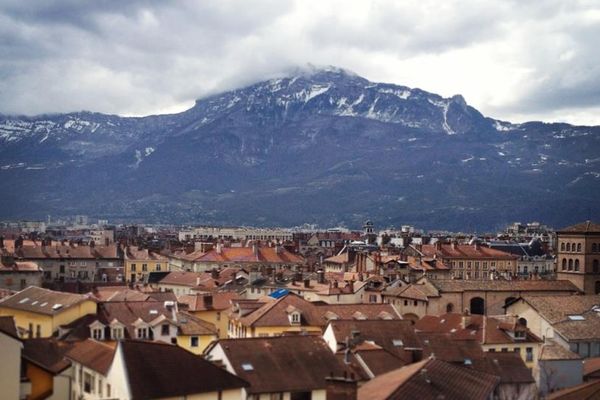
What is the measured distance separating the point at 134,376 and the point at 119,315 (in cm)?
2402

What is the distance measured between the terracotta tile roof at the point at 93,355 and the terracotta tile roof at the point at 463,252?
9345cm

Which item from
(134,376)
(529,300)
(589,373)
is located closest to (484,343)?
(589,373)

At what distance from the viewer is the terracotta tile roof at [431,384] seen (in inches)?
1353

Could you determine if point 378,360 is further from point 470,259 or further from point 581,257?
point 470,259

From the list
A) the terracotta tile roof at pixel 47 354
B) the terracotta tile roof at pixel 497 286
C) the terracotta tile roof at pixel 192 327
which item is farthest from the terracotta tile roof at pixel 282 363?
the terracotta tile roof at pixel 497 286

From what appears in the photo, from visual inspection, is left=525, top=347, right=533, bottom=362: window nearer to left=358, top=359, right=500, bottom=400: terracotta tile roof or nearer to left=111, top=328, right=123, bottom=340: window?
left=358, top=359, right=500, bottom=400: terracotta tile roof

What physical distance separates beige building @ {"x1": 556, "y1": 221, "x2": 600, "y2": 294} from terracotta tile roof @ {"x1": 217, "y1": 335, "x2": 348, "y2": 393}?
181 ft

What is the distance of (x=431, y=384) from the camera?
116 ft

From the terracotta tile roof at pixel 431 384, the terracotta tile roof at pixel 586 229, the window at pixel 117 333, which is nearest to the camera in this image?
the terracotta tile roof at pixel 431 384

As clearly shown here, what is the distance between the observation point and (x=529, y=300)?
73188 millimetres

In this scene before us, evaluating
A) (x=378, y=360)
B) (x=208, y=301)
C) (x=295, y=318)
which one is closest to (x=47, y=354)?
(x=378, y=360)

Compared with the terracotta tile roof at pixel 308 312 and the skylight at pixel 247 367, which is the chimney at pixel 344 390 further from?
the terracotta tile roof at pixel 308 312

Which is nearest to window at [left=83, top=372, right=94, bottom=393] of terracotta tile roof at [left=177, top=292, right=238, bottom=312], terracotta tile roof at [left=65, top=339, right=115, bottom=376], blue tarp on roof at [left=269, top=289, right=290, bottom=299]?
terracotta tile roof at [left=65, top=339, right=115, bottom=376]

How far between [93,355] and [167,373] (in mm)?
7402
